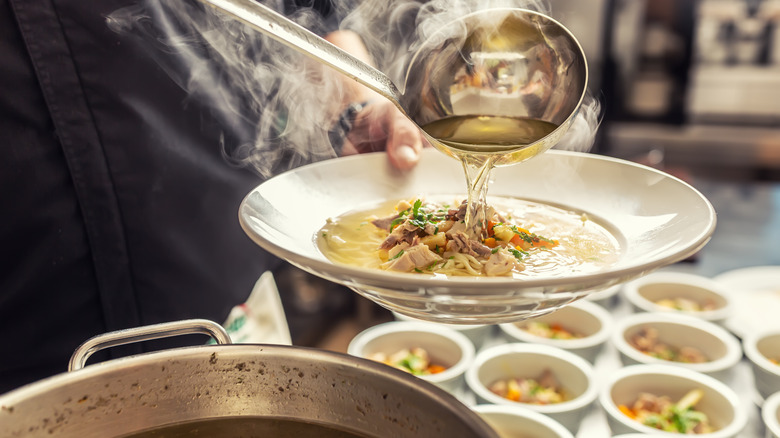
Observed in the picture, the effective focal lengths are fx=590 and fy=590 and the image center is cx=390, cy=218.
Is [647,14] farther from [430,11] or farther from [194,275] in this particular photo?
[194,275]

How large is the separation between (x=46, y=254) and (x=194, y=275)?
390 millimetres

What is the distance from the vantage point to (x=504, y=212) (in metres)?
1.33

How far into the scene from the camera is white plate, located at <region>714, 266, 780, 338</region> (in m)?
2.55

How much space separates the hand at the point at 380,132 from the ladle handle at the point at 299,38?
1.04 ft

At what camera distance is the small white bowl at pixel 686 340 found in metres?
2.20

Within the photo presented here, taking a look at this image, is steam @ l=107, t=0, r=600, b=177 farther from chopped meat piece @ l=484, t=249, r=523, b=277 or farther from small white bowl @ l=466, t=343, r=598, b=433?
small white bowl @ l=466, t=343, r=598, b=433

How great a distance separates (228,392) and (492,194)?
2.64 ft

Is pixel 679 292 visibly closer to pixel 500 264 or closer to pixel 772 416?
pixel 772 416

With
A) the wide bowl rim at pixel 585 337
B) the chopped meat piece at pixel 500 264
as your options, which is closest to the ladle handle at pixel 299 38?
the chopped meat piece at pixel 500 264

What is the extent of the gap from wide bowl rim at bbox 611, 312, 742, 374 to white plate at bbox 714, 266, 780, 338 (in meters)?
0.10

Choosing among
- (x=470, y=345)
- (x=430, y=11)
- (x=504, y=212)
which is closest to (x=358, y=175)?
(x=504, y=212)

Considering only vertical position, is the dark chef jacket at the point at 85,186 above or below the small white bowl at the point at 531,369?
above

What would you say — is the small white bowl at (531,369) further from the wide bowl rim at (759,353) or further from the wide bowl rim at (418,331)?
the wide bowl rim at (759,353)

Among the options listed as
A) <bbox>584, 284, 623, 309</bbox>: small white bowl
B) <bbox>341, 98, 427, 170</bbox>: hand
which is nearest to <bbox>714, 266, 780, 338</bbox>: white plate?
<bbox>584, 284, 623, 309</bbox>: small white bowl
